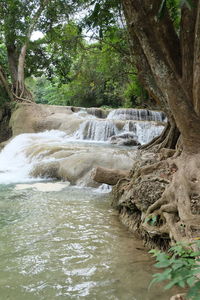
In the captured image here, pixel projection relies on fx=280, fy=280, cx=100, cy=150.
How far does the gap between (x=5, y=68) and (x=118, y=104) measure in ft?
36.4

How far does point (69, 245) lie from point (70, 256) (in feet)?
0.96

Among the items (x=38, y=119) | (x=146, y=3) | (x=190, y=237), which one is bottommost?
(x=190, y=237)

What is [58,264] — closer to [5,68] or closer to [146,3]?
[146,3]

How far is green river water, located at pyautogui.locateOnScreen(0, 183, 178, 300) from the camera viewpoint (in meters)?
2.37

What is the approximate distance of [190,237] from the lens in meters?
2.53

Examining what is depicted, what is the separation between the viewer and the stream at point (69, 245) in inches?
94.6

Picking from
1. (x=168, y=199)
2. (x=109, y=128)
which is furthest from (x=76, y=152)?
(x=109, y=128)

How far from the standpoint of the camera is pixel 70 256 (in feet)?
9.95

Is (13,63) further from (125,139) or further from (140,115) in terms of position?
(125,139)

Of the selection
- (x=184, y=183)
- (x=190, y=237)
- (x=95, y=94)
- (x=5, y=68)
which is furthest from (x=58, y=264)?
(x=95, y=94)

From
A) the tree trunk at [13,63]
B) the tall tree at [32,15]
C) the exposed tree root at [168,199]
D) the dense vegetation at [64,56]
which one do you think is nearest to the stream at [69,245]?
the exposed tree root at [168,199]

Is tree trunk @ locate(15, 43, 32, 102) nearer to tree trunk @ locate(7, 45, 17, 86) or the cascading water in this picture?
tree trunk @ locate(7, 45, 17, 86)

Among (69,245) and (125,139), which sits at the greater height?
(125,139)

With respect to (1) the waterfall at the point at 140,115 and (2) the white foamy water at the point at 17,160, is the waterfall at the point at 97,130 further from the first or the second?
(1) the waterfall at the point at 140,115
